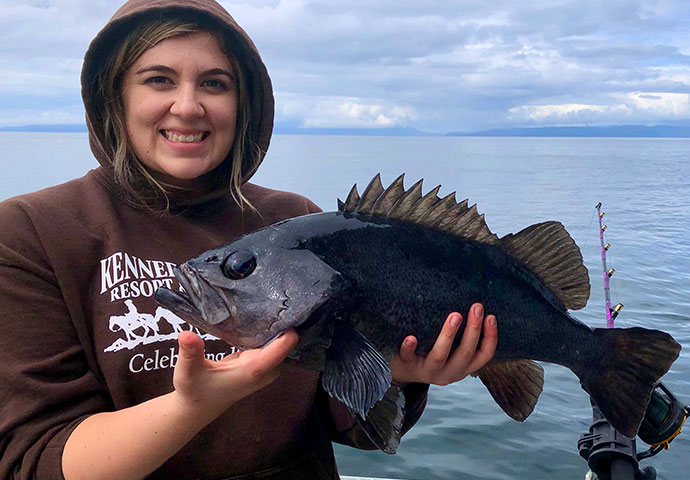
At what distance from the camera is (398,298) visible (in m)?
2.29

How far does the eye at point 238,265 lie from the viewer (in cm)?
214

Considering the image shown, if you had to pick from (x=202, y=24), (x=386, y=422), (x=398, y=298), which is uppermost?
(x=202, y=24)

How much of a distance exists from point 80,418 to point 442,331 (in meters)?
1.39

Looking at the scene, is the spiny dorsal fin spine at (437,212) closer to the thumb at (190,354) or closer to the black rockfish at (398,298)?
the black rockfish at (398,298)

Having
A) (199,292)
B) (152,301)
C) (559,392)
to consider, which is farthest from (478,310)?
(559,392)

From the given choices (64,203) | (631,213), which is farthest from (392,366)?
(631,213)

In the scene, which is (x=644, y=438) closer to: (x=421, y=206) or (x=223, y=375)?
(x=421, y=206)

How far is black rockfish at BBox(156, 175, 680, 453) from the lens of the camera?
210cm

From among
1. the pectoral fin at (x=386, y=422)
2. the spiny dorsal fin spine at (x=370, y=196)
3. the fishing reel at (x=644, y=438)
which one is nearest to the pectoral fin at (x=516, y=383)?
the pectoral fin at (x=386, y=422)

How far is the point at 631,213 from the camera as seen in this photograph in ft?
73.8

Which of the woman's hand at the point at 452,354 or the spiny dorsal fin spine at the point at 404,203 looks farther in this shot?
the spiny dorsal fin spine at the point at 404,203

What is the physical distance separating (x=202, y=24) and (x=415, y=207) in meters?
1.24

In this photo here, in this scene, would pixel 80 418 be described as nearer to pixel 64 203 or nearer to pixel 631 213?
pixel 64 203

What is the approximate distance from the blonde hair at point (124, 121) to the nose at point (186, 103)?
0.24 m
